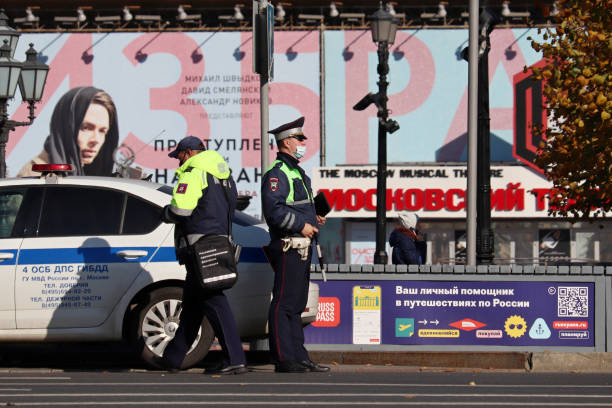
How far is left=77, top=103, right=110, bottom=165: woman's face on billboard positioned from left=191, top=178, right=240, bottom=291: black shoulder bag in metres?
30.5

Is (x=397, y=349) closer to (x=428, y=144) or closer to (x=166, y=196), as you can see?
(x=166, y=196)

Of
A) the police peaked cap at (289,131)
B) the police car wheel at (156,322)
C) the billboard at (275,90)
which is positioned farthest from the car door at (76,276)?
the billboard at (275,90)

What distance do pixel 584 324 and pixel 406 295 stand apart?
1.63 meters

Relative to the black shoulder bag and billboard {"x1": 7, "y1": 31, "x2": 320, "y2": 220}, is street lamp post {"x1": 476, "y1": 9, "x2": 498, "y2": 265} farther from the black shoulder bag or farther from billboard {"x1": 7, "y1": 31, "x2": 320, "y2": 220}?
billboard {"x1": 7, "y1": 31, "x2": 320, "y2": 220}

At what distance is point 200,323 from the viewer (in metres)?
8.73

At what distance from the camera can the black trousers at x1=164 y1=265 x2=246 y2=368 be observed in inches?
333

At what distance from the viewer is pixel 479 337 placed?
1061 cm

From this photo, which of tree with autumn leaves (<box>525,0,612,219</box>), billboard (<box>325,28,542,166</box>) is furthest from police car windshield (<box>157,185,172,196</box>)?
billboard (<box>325,28,542,166</box>)

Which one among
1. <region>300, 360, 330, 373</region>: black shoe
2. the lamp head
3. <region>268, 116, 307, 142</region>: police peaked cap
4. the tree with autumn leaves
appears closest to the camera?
<region>300, 360, 330, 373</region>: black shoe

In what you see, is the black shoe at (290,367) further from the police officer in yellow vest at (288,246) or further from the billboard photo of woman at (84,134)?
the billboard photo of woman at (84,134)

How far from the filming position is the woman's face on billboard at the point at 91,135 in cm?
3828

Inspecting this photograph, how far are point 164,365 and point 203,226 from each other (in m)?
1.17

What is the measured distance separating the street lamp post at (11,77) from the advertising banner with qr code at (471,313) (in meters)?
6.71

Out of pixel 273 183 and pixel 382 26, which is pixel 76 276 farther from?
pixel 382 26
